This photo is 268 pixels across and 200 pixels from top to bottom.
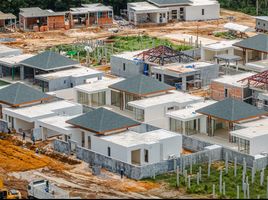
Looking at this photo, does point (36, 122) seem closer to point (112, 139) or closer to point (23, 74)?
point (112, 139)

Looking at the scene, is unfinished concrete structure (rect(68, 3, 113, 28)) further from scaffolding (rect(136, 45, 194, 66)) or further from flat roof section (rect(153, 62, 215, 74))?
flat roof section (rect(153, 62, 215, 74))

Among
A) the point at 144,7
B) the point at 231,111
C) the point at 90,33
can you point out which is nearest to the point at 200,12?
the point at 144,7

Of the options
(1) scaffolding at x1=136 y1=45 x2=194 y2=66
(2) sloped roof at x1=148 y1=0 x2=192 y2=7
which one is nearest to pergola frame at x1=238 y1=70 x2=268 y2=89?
(1) scaffolding at x1=136 y1=45 x2=194 y2=66

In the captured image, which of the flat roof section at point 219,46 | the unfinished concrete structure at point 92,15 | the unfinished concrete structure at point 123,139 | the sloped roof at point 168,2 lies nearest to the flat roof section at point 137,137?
the unfinished concrete structure at point 123,139

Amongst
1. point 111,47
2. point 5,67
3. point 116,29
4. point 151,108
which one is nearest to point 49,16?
point 116,29

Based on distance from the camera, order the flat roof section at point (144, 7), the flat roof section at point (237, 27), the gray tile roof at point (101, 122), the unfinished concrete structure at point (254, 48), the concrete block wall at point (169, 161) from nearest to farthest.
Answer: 1. the concrete block wall at point (169, 161)
2. the gray tile roof at point (101, 122)
3. the unfinished concrete structure at point (254, 48)
4. the flat roof section at point (237, 27)
5. the flat roof section at point (144, 7)

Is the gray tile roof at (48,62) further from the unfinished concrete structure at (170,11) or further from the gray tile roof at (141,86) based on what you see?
the unfinished concrete structure at (170,11)

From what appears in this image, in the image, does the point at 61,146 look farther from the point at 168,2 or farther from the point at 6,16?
the point at 168,2
